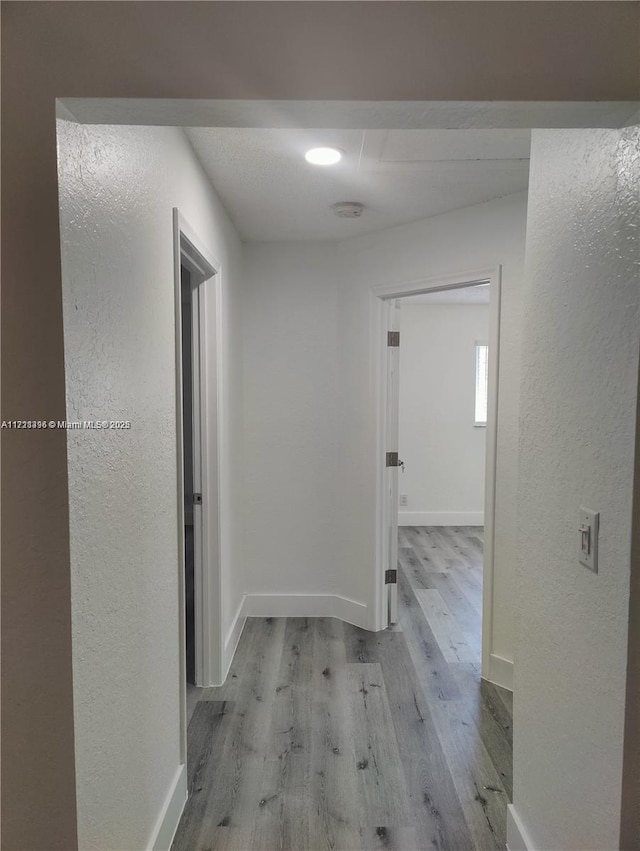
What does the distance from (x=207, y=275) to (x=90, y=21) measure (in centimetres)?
156

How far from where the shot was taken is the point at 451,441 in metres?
5.99

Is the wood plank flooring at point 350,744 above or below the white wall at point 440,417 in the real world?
below

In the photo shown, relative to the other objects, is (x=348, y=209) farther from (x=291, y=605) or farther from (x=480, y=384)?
(x=480, y=384)

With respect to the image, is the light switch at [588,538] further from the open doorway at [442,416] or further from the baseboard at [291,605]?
the open doorway at [442,416]

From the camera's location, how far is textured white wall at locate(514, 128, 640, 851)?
3.47 ft

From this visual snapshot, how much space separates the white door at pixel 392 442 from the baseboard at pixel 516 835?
1729mm

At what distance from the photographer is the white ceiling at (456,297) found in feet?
16.9

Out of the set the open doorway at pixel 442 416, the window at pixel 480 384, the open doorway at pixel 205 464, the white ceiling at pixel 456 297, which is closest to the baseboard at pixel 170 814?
the open doorway at pixel 205 464

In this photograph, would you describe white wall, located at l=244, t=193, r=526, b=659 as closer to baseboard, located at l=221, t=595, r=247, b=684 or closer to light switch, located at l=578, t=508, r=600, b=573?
baseboard, located at l=221, t=595, r=247, b=684

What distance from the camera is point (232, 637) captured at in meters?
3.02

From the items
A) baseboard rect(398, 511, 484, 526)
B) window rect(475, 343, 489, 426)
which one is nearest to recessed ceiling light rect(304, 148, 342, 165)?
window rect(475, 343, 489, 426)

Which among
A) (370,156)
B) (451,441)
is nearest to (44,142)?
(370,156)

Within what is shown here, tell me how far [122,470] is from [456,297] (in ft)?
15.5

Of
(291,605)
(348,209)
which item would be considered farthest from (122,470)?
(291,605)
